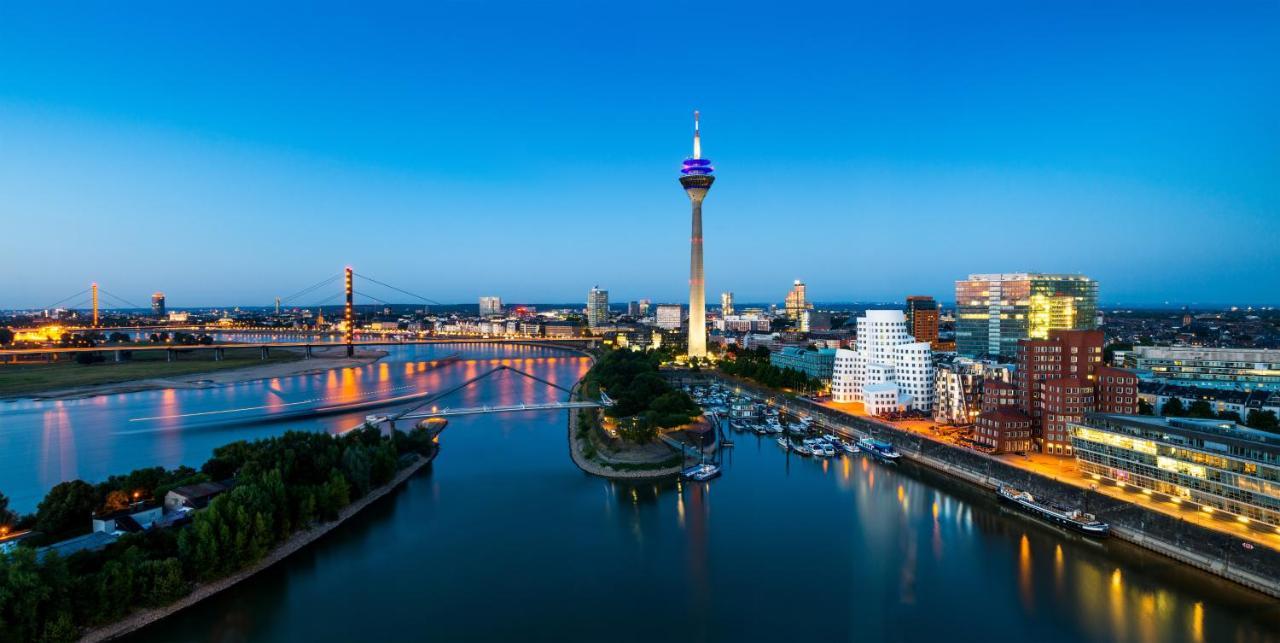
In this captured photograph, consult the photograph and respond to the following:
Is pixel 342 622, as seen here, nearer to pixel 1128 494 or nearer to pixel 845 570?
pixel 845 570

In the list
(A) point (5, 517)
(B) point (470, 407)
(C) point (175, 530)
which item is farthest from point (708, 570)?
(B) point (470, 407)

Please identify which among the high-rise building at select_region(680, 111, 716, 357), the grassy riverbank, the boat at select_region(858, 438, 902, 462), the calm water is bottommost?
the calm water

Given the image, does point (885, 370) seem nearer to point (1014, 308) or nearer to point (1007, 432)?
point (1007, 432)

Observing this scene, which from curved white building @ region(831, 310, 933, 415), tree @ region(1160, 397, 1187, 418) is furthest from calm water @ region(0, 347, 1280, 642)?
tree @ region(1160, 397, 1187, 418)

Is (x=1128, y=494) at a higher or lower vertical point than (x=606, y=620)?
higher

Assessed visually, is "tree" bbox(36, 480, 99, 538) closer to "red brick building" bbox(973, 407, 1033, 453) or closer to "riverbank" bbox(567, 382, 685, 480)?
"riverbank" bbox(567, 382, 685, 480)

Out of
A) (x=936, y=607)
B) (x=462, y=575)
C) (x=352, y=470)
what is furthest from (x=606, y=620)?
(x=352, y=470)

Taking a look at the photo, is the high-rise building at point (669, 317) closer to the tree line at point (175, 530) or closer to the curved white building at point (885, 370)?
the curved white building at point (885, 370)
